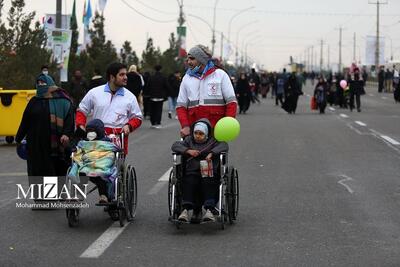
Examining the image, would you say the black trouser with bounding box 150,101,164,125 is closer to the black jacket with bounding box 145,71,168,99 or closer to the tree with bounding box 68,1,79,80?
the black jacket with bounding box 145,71,168,99

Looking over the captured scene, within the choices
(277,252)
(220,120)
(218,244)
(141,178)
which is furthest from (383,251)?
(141,178)

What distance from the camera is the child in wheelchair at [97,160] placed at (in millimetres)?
7840

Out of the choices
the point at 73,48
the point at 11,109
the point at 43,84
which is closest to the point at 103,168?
Result: the point at 43,84

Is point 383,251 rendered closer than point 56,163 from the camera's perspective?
Yes

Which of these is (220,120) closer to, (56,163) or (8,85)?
(56,163)

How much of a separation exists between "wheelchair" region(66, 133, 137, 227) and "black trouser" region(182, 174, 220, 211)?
63 centimetres

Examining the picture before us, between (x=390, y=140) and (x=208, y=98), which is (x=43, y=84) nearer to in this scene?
(x=208, y=98)

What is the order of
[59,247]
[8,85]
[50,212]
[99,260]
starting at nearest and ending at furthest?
1. [99,260]
2. [59,247]
3. [50,212]
4. [8,85]

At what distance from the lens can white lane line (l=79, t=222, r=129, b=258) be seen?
6.93 m

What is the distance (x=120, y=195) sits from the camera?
8.08 m

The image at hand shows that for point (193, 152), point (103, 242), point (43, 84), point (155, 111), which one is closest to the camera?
point (103, 242)

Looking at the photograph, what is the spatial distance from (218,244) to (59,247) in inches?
55.0

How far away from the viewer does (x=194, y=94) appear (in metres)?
8.36

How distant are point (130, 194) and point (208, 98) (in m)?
1.26
